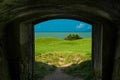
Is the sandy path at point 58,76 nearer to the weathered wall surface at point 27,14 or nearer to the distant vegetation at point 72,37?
the weathered wall surface at point 27,14

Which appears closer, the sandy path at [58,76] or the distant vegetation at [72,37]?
the sandy path at [58,76]

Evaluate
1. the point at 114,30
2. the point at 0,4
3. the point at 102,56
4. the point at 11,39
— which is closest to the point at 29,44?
the point at 11,39

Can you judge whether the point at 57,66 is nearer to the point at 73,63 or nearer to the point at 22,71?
the point at 73,63

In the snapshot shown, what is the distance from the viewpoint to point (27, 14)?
8781 millimetres

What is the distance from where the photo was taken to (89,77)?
48.2 ft

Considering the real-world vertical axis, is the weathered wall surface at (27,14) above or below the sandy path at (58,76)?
above

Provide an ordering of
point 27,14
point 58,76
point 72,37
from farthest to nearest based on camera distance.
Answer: point 72,37 < point 58,76 < point 27,14

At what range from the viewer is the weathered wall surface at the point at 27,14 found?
6.23 metres

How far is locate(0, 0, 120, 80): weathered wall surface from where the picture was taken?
6.23 meters

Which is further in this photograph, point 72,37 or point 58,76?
point 72,37

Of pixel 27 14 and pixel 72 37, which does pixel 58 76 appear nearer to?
pixel 27 14

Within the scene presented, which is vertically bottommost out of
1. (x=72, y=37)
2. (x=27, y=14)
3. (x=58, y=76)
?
(x=58, y=76)

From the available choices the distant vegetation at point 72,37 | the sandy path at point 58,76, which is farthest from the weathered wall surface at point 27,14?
the distant vegetation at point 72,37

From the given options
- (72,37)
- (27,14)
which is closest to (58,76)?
(27,14)
